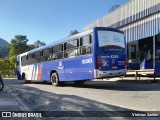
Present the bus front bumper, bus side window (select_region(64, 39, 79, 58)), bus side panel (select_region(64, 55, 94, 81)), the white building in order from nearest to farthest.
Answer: the bus front bumper
bus side panel (select_region(64, 55, 94, 81))
bus side window (select_region(64, 39, 79, 58))
the white building

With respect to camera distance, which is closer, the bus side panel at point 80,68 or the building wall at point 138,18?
the bus side panel at point 80,68

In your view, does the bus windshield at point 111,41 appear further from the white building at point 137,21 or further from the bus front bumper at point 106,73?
the white building at point 137,21

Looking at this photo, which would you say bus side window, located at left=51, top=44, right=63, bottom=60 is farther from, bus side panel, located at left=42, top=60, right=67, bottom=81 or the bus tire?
the bus tire

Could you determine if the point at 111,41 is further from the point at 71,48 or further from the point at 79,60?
the point at 71,48

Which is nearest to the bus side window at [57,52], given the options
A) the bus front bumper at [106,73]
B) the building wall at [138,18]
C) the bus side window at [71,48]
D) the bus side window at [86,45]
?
the bus side window at [71,48]

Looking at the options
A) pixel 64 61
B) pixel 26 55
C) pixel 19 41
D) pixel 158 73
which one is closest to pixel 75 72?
pixel 64 61

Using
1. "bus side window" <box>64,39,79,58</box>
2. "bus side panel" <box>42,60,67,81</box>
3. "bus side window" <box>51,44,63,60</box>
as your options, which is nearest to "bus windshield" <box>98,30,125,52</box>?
"bus side window" <box>64,39,79,58</box>

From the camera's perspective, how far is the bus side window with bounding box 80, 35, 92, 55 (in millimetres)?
14923

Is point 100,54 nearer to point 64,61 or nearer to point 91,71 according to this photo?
point 91,71

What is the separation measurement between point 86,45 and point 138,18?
921 centimetres

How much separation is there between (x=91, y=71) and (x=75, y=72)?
1.71 metres

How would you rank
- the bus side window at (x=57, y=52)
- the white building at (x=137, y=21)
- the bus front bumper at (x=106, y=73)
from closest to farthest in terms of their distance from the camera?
the bus front bumper at (x=106, y=73), the bus side window at (x=57, y=52), the white building at (x=137, y=21)

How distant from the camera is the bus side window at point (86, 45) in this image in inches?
588

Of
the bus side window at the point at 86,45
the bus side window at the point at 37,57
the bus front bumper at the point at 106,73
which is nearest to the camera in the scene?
the bus front bumper at the point at 106,73
